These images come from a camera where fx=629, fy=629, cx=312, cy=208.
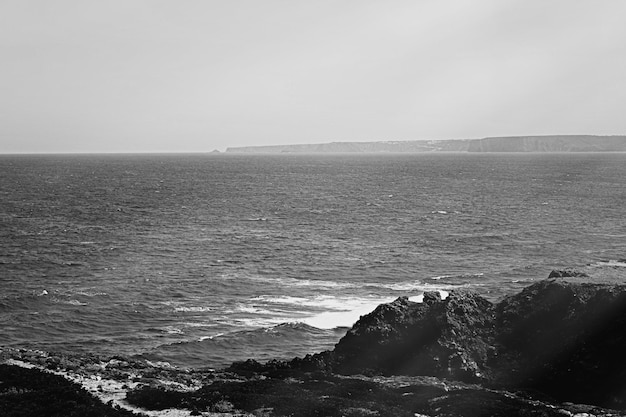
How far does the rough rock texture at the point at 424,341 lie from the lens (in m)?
33.8

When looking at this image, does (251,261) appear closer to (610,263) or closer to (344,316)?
(344,316)

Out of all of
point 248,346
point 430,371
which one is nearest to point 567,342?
point 430,371

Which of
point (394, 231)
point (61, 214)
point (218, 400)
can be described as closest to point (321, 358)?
point (218, 400)

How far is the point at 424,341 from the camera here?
3553 centimetres

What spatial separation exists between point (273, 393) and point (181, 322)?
20037 millimetres

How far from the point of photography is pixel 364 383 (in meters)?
30.9

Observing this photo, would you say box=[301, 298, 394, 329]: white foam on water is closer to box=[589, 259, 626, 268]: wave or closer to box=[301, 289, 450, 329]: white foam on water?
box=[301, 289, 450, 329]: white foam on water

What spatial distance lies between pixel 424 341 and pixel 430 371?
7.25 feet

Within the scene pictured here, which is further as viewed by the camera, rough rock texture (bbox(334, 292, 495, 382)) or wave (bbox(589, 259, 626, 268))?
wave (bbox(589, 259, 626, 268))

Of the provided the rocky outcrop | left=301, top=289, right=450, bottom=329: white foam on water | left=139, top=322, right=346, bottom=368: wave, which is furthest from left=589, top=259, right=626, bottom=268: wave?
left=139, top=322, right=346, bottom=368: wave

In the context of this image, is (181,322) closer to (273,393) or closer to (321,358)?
(321,358)

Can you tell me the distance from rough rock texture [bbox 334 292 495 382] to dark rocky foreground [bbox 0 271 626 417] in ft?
0.19

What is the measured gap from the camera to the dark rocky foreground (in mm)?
27469

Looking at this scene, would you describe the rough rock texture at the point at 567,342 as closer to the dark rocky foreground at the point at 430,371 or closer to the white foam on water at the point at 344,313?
the dark rocky foreground at the point at 430,371
